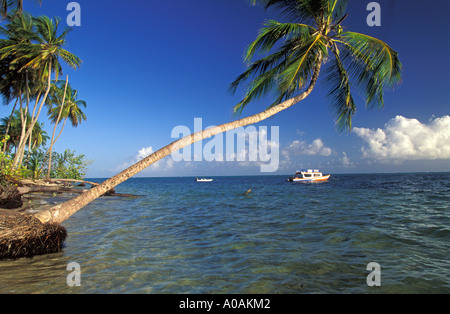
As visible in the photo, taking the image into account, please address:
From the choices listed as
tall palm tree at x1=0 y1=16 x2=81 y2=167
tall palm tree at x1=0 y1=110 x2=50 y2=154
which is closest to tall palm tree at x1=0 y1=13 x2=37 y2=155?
tall palm tree at x1=0 y1=16 x2=81 y2=167

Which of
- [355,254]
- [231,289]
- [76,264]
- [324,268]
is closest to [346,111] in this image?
[355,254]

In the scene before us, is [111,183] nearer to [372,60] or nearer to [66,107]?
[372,60]

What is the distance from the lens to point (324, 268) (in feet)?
17.5

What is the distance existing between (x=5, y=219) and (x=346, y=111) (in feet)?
38.0

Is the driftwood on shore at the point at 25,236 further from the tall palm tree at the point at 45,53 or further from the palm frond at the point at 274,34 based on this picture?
the tall palm tree at the point at 45,53

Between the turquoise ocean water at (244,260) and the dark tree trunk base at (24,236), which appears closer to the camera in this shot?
the turquoise ocean water at (244,260)

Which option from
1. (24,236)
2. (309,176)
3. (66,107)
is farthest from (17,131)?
(309,176)

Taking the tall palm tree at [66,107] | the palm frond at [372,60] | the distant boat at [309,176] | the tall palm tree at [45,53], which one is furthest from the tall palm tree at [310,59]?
the distant boat at [309,176]

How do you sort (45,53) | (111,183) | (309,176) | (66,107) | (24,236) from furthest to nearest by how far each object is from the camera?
(309,176) < (66,107) < (45,53) < (111,183) < (24,236)

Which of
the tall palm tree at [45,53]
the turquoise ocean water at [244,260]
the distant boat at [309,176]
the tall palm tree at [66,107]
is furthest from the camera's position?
the distant boat at [309,176]

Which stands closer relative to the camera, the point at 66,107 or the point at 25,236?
the point at 25,236

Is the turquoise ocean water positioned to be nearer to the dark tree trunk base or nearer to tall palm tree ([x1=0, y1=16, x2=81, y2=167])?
the dark tree trunk base

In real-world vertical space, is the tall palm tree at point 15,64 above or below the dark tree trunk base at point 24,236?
above

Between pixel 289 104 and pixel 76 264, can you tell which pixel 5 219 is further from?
pixel 289 104
